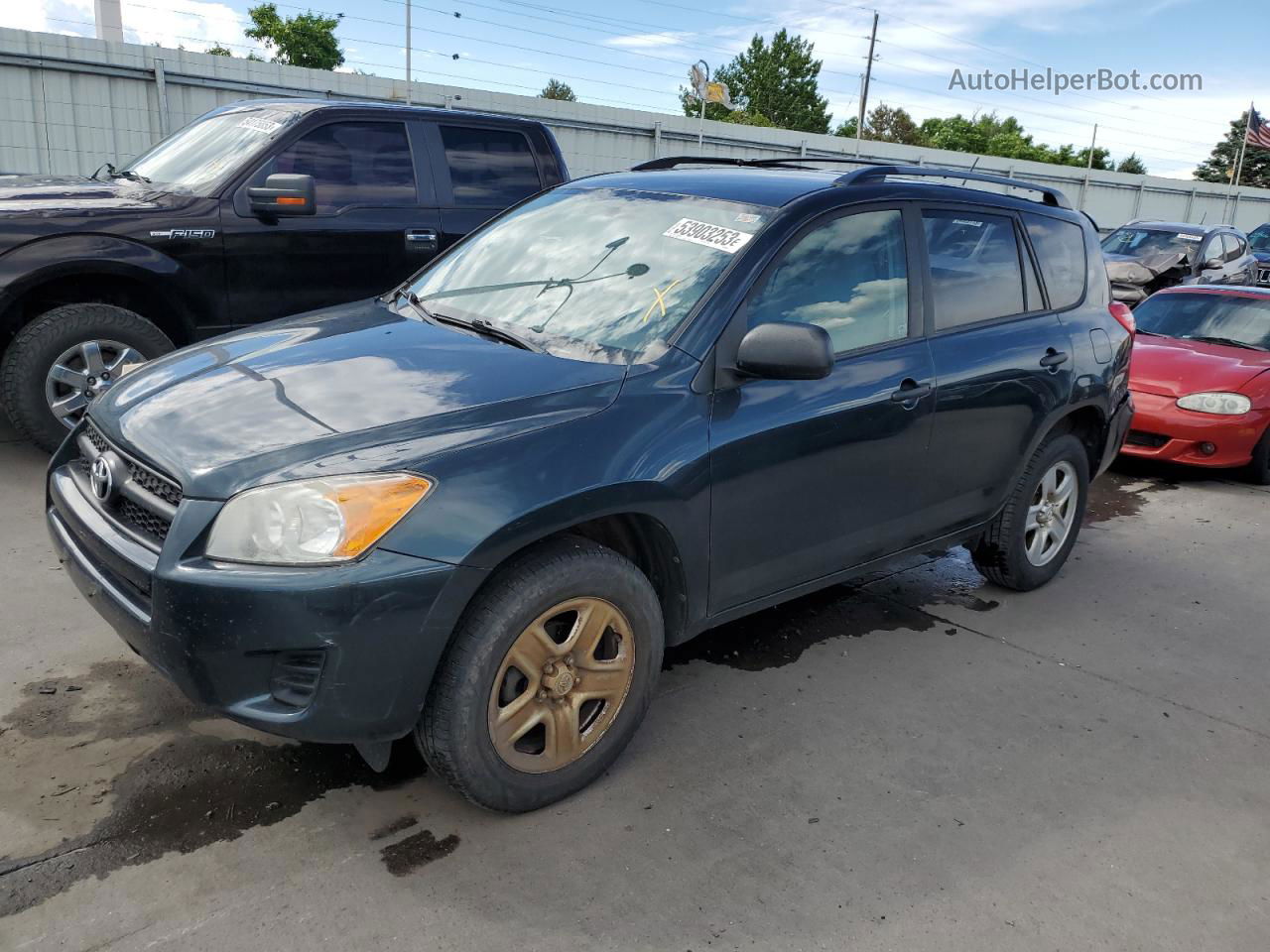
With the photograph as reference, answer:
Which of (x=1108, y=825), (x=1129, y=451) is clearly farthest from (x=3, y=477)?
(x=1129, y=451)

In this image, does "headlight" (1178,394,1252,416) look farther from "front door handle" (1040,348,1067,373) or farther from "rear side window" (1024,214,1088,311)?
"front door handle" (1040,348,1067,373)

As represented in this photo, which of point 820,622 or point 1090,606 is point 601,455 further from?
point 1090,606

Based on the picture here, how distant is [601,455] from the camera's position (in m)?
2.76

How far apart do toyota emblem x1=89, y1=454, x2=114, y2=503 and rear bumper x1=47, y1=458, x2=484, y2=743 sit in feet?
1.19

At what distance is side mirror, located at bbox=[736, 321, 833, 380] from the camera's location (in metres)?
2.98

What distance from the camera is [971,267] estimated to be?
4113 millimetres

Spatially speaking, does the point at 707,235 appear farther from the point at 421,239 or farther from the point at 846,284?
the point at 421,239

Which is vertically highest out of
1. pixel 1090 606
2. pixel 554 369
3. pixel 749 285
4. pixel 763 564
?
pixel 749 285

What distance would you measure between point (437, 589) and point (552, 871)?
82cm

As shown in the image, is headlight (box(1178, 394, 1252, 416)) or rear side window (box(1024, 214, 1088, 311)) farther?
headlight (box(1178, 394, 1252, 416))

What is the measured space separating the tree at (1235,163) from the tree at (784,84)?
3198cm

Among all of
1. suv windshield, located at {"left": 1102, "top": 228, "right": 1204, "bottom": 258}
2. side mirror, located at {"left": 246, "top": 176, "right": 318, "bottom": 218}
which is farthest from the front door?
suv windshield, located at {"left": 1102, "top": 228, "right": 1204, "bottom": 258}

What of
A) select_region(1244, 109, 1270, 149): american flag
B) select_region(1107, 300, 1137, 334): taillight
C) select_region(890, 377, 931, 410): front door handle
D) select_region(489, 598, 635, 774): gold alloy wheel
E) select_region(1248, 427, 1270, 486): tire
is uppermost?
select_region(1244, 109, 1270, 149): american flag

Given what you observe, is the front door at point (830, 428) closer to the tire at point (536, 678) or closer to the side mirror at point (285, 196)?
the tire at point (536, 678)
